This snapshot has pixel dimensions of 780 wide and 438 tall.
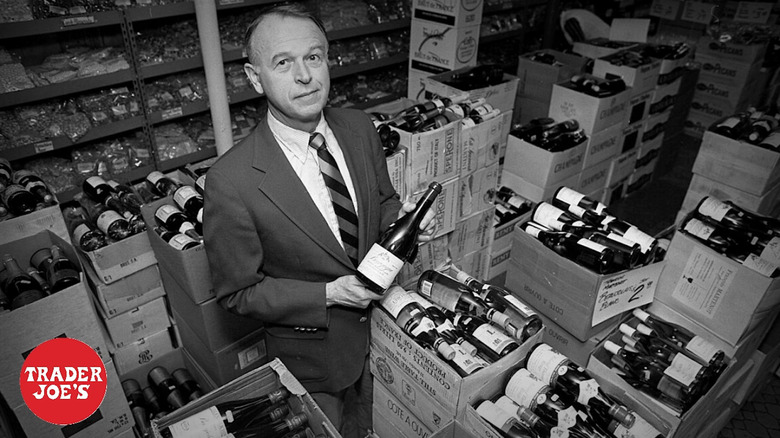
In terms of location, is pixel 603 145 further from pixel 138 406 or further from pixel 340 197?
pixel 138 406

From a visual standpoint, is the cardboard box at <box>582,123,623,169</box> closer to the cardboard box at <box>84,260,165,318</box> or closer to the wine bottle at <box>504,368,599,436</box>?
the wine bottle at <box>504,368,599,436</box>

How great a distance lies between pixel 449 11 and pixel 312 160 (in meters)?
2.58

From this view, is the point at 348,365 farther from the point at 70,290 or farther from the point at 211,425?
the point at 70,290

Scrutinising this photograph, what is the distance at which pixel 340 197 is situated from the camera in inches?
67.1

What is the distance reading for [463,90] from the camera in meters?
3.44

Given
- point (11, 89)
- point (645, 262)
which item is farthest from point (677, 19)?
point (11, 89)

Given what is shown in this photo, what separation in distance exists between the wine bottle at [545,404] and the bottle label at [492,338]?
0.36 feet

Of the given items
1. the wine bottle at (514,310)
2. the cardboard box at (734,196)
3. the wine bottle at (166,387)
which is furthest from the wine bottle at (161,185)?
the cardboard box at (734,196)

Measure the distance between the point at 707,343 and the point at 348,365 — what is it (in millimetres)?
1567

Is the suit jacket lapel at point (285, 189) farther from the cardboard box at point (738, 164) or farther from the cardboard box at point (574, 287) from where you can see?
the cardboard box at point (738, 164)

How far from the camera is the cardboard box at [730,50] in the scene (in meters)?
4.81

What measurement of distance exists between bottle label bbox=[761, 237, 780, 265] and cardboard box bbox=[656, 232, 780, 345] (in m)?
0.12

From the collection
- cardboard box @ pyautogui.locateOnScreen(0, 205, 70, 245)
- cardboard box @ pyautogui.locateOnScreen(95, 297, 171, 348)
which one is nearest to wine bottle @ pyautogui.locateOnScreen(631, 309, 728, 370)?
cardboard box @ pyautogui.locateOnScreen(95, 297, 171, 348)

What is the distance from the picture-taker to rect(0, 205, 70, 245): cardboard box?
7.15ft
